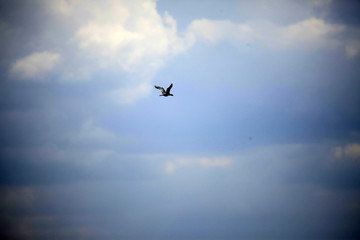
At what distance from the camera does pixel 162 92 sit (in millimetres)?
59469
